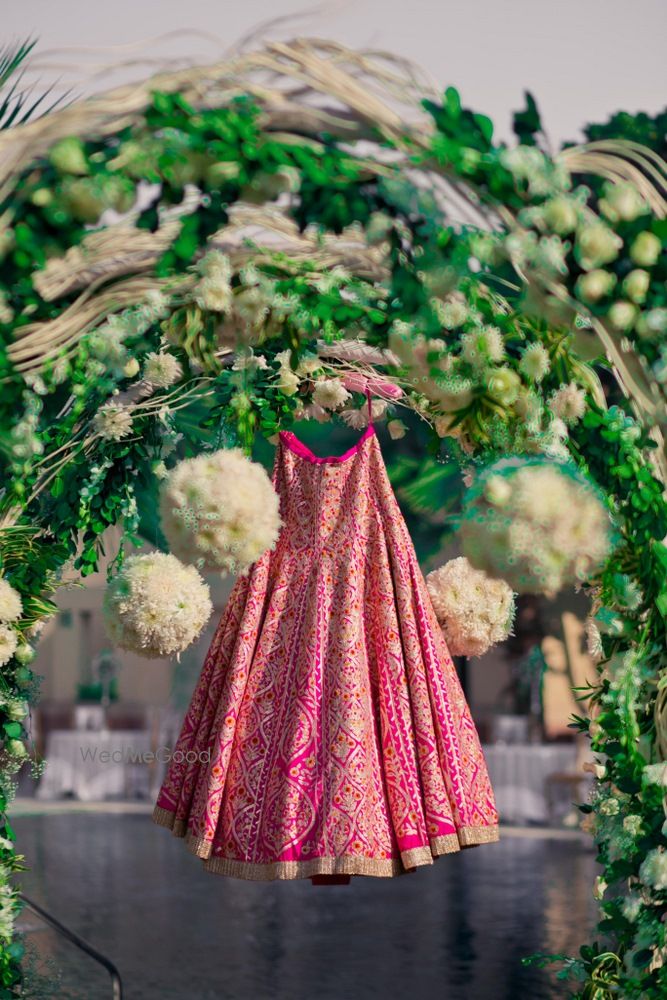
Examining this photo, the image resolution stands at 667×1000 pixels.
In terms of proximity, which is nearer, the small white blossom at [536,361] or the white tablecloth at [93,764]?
the small white blossom at [536,361]

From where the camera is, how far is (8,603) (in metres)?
2.50

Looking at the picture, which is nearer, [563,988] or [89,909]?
[563,988]

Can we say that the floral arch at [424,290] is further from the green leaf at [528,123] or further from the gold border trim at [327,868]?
the gold border trim at [327,868]

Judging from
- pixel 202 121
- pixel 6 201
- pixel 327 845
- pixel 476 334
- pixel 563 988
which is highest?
pixel 202 121

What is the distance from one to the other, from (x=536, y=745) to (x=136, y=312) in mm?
7271

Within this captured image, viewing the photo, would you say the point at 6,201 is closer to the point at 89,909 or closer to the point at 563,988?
the point at 563,988

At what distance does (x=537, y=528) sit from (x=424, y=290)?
17.2 inches

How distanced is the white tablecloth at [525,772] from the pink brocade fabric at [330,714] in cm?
581

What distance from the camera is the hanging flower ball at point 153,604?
2.79 m

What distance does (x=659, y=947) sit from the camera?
213cm

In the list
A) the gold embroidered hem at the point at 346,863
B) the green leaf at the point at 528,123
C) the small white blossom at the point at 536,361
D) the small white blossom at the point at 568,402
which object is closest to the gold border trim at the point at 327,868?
the gold embroidered hem at the point at 346,863

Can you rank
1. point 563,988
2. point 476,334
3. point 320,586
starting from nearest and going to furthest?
point 476,334
point 320,586
point 563,988

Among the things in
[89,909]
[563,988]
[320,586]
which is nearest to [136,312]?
[320,586]

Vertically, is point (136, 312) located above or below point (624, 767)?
above
